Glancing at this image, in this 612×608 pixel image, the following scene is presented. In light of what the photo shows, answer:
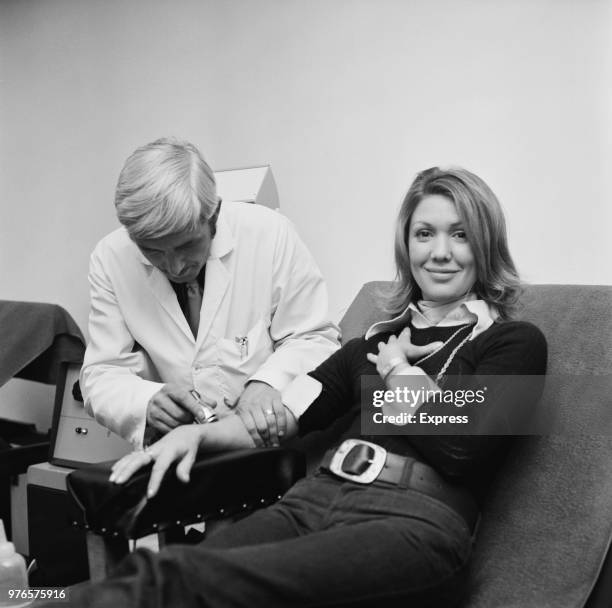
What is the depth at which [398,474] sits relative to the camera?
1120mm

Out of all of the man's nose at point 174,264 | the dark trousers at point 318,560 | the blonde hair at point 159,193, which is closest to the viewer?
the dark trousers at point 318,560

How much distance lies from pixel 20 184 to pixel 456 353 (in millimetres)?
2453

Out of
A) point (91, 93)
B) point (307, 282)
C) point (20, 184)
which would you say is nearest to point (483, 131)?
point (307, 282)

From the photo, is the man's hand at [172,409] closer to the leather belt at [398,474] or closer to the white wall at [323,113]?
the leather belt at [398,474]

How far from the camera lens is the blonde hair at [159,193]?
135 centimetres

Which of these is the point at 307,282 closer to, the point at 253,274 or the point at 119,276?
the point at 253,274

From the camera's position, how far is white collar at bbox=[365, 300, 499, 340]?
126 cm

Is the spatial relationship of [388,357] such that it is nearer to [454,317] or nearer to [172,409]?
[454,317]

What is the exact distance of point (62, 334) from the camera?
7.52 feet

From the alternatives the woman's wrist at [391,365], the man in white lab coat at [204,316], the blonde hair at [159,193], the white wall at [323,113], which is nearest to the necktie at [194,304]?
the man in white lab coat at [204,316]

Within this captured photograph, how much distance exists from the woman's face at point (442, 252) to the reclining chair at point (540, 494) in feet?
0.69

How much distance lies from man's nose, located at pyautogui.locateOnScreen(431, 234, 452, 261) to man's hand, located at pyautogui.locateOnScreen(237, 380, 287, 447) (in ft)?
1.36

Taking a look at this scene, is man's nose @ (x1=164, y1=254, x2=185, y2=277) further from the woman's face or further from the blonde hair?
the woman's face

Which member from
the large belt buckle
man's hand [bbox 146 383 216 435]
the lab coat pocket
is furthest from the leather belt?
the lab coat pocket
